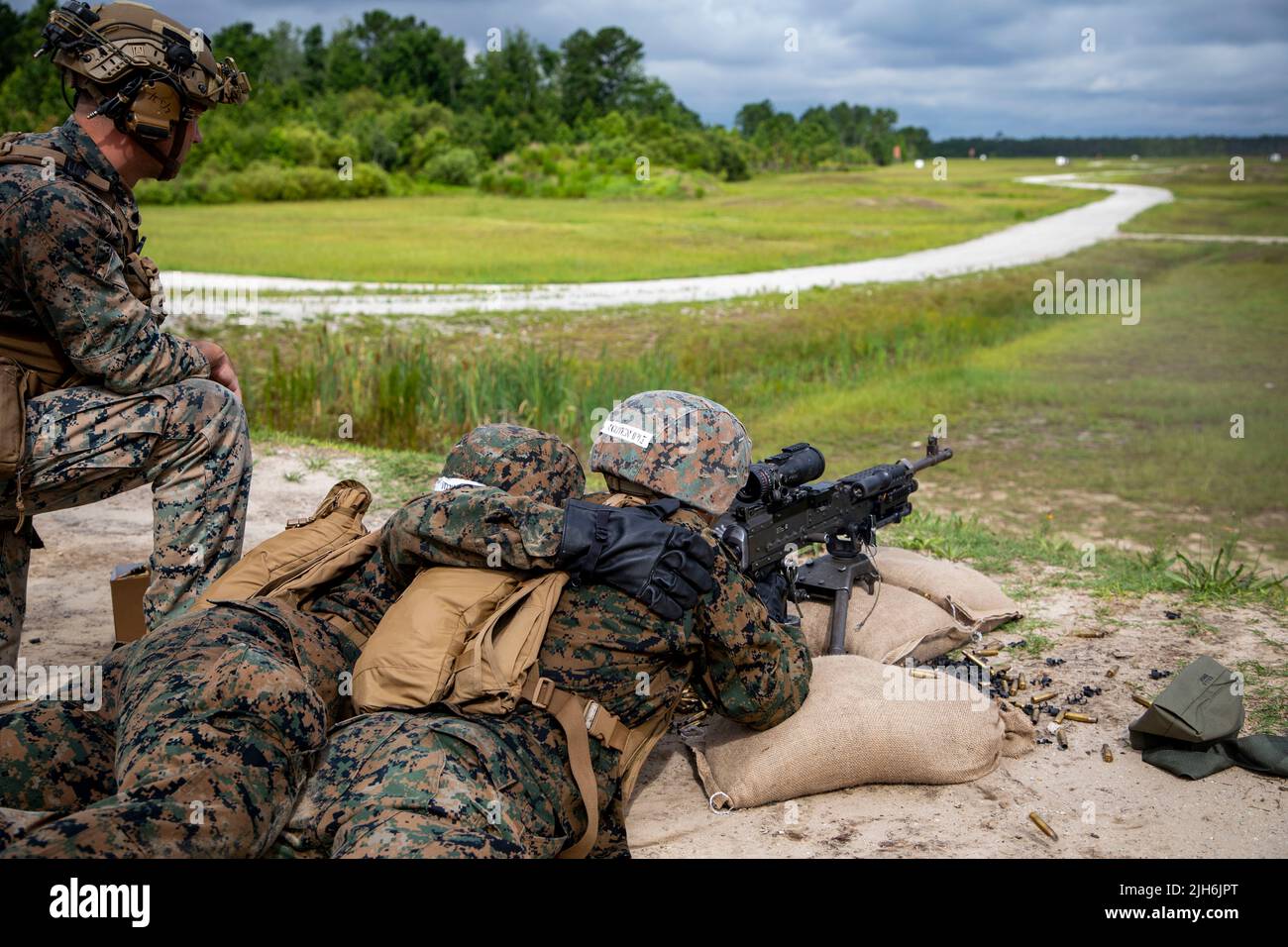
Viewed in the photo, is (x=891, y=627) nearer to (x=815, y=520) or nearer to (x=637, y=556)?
(x=815, y=520)

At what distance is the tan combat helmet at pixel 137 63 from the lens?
145 inches

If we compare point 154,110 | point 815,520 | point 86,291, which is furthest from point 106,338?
point 815,520

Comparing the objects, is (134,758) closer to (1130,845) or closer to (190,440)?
(190,440)

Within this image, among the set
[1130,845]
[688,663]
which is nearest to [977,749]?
[1130,845]

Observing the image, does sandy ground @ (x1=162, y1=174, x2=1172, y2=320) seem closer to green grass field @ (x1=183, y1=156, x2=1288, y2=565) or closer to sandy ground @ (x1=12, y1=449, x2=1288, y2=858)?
green grass field @ (x1=183, y1=156, x2=1288, y2=565)

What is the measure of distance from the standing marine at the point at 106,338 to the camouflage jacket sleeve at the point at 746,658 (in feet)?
5.81

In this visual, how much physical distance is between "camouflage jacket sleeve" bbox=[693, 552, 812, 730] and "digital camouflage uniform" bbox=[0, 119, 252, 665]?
1.77 meters

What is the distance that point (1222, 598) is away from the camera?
561 cm

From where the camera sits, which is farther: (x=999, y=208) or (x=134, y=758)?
(x=999, y=208)

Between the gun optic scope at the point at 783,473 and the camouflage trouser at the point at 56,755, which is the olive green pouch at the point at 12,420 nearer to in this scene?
the camouflage trouser at the point at 56,755

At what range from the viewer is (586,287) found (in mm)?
19359

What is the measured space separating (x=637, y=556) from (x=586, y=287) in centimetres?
1670

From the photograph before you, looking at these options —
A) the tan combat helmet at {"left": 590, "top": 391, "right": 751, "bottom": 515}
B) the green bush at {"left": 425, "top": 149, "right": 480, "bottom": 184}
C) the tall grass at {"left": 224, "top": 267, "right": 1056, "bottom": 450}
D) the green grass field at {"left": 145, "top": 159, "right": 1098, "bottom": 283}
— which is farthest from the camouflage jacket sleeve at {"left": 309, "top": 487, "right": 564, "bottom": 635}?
the green bush at {"left": 425, "top": 149, "right": 480, "bottom": 184}
